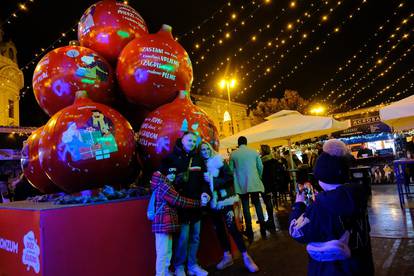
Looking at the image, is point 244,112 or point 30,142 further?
point 244,112

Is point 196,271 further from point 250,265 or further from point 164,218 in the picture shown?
point 164,218

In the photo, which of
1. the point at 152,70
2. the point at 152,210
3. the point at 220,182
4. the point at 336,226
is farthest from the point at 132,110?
the point at 336,226

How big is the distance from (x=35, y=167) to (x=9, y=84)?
84.1ft

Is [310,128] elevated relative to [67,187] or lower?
elevated

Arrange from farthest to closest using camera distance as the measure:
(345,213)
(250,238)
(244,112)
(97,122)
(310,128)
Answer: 1. (244,112)
2. (310,128)
3. (250,238)
4. (97,122)
5. (345,213)

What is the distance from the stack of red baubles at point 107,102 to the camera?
12.9 ft

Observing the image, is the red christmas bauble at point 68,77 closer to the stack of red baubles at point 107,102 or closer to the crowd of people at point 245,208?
the stack of red baubles at point 107,102

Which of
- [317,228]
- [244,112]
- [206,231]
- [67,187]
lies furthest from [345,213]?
[244,112]

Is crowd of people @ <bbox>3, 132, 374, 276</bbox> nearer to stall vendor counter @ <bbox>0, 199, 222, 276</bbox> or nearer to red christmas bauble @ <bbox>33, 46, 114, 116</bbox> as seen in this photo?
stall vendor counter @ <bbox>0, 199, 222, 276</bbox>

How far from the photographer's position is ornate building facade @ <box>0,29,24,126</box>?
83.1ft

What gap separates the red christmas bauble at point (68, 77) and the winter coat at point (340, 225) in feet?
12.2

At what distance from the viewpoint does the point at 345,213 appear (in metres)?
1.96

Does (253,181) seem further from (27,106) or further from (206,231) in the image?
(27,106)

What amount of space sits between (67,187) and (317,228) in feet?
10.8
